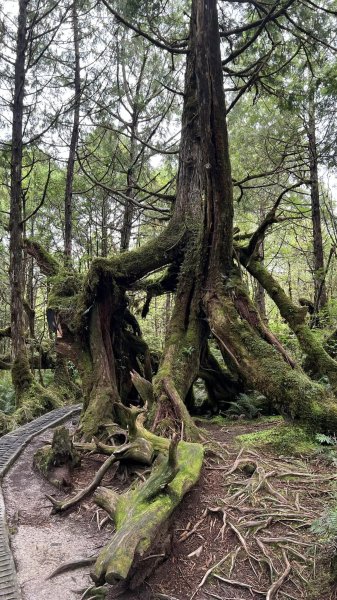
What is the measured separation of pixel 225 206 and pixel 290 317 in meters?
2.67

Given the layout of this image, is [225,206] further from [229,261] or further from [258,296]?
[258,296]

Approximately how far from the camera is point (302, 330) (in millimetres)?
7406

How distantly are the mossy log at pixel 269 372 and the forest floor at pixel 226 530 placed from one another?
1.07 feet

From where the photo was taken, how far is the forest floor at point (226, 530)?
2.91m

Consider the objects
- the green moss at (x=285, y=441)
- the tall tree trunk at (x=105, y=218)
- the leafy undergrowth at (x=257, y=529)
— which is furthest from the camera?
the tall tree trunk at (x=105, y=218)

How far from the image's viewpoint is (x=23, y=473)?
5.49 meters

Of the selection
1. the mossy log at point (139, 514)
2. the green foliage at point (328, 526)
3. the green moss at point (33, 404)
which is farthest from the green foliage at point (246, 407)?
the green foliage at point (328, 526)

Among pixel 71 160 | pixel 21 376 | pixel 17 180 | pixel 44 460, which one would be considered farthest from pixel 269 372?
pixel 71 160

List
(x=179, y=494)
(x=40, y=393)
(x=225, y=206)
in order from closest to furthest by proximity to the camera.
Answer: (x=179, y=494) < (x=225, y=206) < (x=40, y=393)

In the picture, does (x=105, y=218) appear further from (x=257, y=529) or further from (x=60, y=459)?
(x=257, y=529)

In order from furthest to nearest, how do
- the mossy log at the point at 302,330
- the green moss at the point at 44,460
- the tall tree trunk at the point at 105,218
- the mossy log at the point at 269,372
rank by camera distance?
the tall tree trunk at the point at 105,218
the mossy log at the point at 302,330
the green moss at the point at 44,460
the mossy log at the point at 269,372

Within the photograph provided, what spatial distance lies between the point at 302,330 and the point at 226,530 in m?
4.56

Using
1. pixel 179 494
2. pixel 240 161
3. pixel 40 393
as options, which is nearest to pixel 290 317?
pixel 179 494

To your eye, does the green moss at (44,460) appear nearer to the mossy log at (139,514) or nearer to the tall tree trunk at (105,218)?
the mossy log at (139,514)
